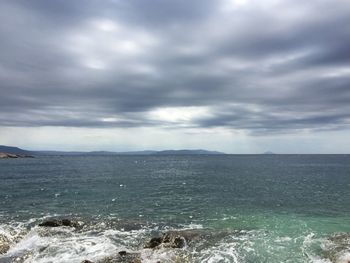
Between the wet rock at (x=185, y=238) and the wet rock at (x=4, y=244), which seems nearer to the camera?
the wet rock at (x=4, y=244)

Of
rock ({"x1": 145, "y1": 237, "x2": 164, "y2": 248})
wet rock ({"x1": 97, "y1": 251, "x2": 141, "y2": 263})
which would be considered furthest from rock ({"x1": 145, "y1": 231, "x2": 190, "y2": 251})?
wet rock ({"x1": 97, "y1": 251, "x2": 141, "y2": 263})

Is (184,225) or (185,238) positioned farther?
(184,225)

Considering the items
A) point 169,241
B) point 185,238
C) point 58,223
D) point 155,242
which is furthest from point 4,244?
point 185,238

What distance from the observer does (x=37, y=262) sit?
26516 mm

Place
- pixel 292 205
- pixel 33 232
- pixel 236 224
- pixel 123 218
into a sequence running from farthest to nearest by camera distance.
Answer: pixel 292 205 < pixel 123 218 < pixel 236 224 < pixel 33 232

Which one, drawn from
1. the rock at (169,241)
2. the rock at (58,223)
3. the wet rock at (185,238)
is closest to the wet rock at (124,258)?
the rock at (169,241)

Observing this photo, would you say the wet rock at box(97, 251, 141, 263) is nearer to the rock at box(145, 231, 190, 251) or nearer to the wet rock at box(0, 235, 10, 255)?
the rock at box(145, 231, 190, 251)

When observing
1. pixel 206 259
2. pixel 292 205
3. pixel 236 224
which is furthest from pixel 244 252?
pixel 292 205

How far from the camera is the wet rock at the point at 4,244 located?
29294 mm

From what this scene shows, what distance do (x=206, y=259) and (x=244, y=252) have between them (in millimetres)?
4357

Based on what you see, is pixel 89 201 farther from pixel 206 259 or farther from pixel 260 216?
pixel 206 259

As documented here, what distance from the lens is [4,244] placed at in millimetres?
30625

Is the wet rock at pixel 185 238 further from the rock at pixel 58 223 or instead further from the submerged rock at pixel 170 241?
the rock at pixel 58 223

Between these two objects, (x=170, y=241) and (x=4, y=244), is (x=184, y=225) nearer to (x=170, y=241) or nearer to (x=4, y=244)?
(x=170, y=241)
